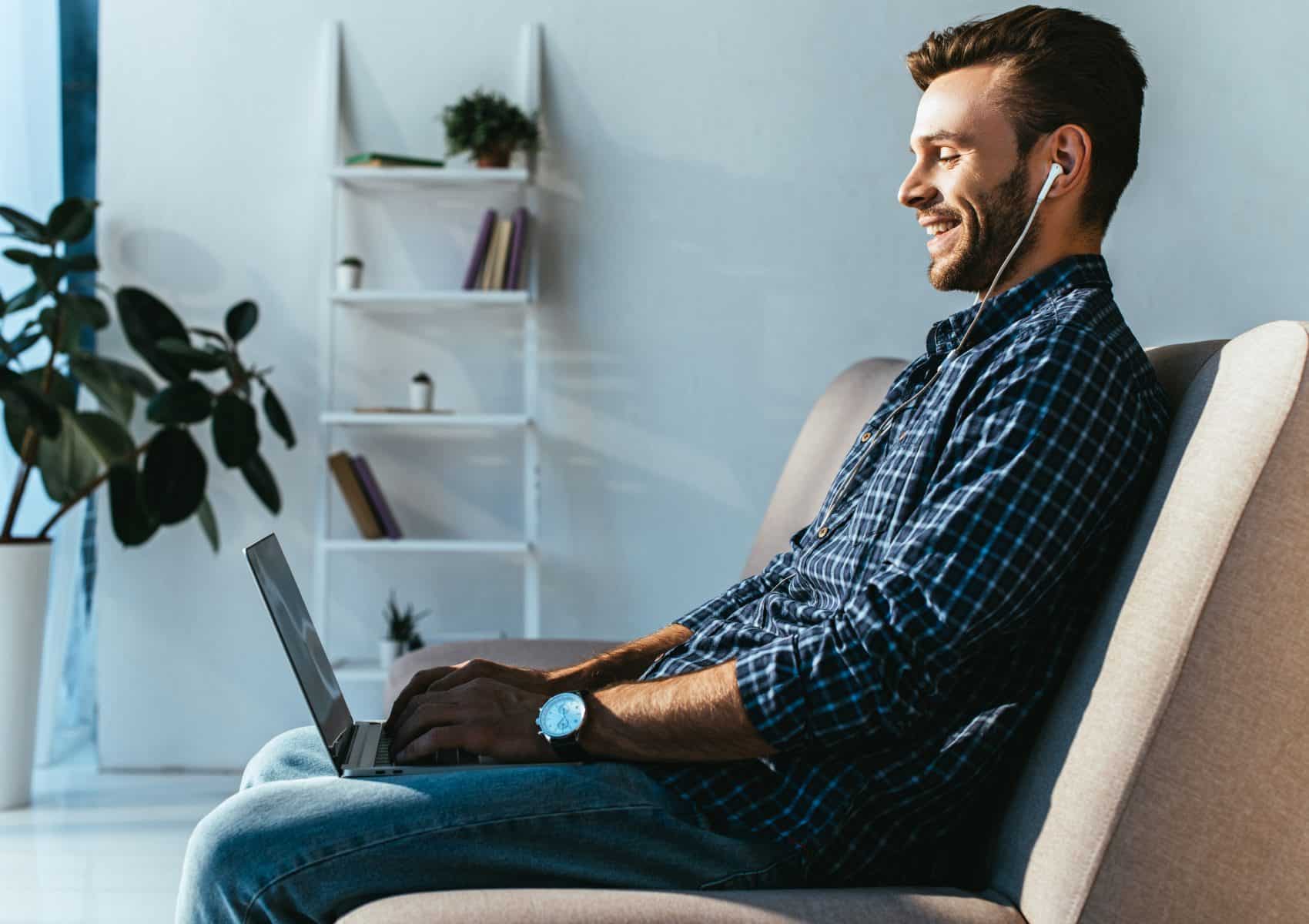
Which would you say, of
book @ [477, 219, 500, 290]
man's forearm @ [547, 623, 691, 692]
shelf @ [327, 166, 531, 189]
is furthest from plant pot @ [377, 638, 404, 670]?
man's forearm @ [547, 623, 691, 692]

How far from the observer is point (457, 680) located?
1281 mm

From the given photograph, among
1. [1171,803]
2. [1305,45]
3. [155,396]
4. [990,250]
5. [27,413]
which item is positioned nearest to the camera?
[1171,803]

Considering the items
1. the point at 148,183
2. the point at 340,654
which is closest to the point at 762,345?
the point at 340,654

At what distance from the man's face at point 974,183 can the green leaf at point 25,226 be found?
2241 millimetres

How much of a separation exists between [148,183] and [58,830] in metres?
1.61

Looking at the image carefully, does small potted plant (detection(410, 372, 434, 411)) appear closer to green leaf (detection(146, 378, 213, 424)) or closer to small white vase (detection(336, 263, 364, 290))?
small white vase (detection(336, 263, 364, 290))

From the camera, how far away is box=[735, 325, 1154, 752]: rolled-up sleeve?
1.00 meters

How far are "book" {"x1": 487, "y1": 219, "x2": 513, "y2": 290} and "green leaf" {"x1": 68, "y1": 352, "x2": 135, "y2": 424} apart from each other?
905 millimetres

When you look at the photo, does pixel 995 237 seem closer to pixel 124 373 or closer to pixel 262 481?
pixel 262 481

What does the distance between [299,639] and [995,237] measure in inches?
33.0

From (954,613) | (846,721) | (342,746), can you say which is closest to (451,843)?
(342,746)

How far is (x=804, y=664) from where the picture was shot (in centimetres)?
104

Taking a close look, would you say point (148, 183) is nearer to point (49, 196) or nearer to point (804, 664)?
point (49, 196)

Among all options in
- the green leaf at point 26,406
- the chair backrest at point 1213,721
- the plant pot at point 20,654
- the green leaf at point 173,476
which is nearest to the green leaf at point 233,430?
the green leaf at point 173,476
